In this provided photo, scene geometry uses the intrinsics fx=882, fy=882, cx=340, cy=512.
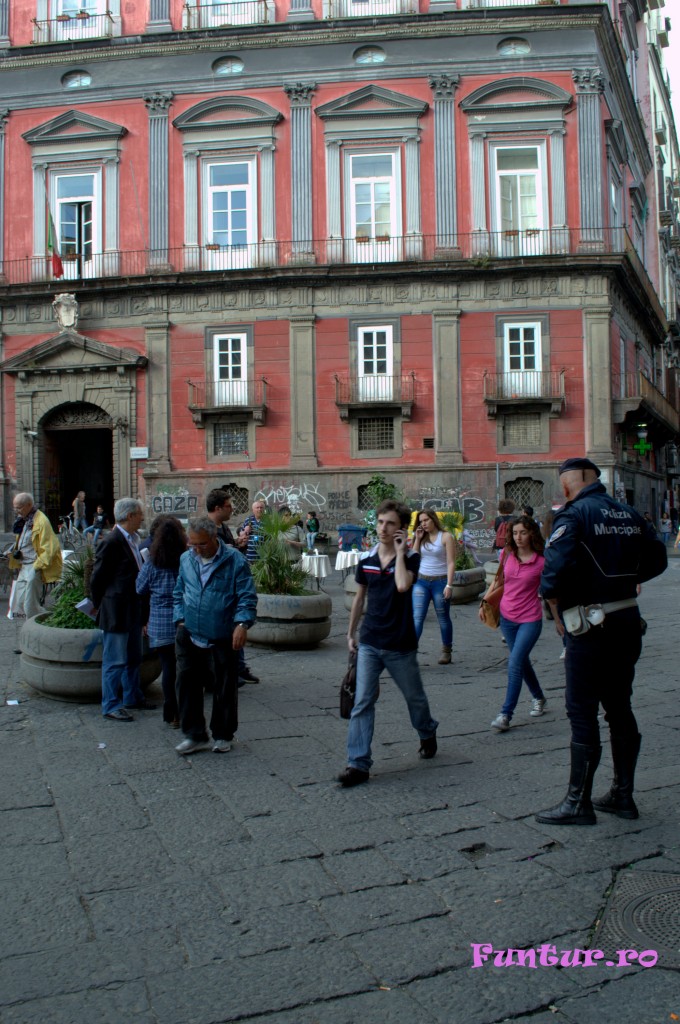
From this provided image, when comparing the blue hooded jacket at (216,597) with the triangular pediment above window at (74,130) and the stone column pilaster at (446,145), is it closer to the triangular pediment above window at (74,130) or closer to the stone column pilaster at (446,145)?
the stone column pilaster at (446,145)

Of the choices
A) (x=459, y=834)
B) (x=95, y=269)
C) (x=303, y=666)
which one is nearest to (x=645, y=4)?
(x=95, y=269)

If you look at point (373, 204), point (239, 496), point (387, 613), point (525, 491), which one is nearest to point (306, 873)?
point (387, 613)

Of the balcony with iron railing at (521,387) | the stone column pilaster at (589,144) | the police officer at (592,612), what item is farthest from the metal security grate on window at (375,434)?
the police officer at (592,612)

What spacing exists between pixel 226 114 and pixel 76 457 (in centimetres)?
1150

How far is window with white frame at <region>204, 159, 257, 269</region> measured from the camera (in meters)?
24.8

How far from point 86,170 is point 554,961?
2624cm

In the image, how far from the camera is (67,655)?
7.07 metres

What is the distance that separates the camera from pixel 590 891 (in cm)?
381

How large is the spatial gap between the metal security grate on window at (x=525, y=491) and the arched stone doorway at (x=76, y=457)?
11.4m

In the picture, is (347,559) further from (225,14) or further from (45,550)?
(225,14)

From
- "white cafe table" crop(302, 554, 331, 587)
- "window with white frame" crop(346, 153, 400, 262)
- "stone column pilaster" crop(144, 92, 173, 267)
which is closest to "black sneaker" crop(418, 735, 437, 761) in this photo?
"white cafe table" crop(302, 554, 331, 587)

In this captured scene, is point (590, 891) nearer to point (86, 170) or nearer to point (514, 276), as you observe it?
point (514, 276)

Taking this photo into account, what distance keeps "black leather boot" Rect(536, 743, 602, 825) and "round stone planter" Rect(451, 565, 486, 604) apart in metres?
8.90

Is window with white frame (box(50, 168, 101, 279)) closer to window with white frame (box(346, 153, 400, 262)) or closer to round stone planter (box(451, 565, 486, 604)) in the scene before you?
window with white frame (box(346, 153, 400, 262))
